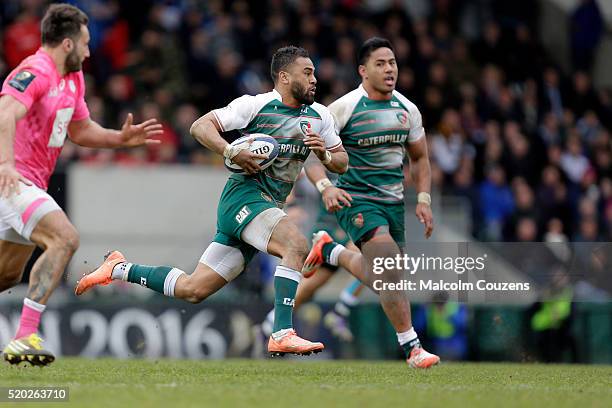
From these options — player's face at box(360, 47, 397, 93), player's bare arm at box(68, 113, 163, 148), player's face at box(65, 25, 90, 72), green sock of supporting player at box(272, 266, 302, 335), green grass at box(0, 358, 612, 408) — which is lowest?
green grass at box(0, 358, 612, 408)

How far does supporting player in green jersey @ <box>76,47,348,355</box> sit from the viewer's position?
9820mm

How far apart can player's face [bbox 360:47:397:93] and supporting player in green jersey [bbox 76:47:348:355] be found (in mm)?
786

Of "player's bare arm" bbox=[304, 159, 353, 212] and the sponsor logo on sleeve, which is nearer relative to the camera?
"player's bare arm" bbox=[304, 159, 353, 212]

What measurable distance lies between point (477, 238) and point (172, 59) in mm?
5179

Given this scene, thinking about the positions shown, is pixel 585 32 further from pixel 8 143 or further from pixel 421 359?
pixel 8 143

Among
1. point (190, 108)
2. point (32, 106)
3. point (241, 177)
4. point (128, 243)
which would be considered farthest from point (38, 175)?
point (190, 108)

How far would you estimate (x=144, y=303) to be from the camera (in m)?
14.8

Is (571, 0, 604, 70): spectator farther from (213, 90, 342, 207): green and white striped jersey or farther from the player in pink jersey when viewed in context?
the player in pink jersey

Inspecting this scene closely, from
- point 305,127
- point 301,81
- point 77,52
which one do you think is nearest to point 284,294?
point 305,127

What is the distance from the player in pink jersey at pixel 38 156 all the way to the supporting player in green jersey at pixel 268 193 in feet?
2.75

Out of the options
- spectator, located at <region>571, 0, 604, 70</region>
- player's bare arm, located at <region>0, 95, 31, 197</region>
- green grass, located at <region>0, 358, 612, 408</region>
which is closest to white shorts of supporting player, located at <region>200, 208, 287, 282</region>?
green grass, located at <region>0, 358, 612, 408</region>

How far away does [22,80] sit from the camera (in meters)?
8.70

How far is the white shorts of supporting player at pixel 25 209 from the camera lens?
28.5 ft

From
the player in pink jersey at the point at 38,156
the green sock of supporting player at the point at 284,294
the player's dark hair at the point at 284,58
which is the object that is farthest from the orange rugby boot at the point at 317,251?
the player in pink jersey at the point at 38,156
